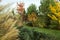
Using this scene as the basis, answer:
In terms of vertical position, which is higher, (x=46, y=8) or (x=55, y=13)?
(x=46, y=8)

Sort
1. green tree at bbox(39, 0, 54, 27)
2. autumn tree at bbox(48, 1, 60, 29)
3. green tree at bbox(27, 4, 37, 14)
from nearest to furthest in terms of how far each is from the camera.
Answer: autumn tree at bbox(48, 1, 60, 29), green tree at bbox(39, 0, 54, 27), green tree at bbox(27, 4, 37, 14)

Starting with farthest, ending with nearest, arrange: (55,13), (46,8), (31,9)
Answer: (31,9)
(46,8)
(55,13)

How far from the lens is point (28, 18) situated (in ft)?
27.2

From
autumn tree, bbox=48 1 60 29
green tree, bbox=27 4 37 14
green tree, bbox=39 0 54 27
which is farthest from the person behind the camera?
green tree, bbox=27 4 37 14

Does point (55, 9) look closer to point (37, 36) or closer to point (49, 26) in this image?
point (49, 26)

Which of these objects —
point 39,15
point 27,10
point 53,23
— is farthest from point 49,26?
point 27,10

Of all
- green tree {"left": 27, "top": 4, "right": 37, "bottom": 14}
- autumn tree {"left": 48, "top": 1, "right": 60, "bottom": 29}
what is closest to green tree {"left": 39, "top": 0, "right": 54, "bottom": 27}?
autumn tree {"left": 48, "top": 1, "right": 60, "bottom": 29}

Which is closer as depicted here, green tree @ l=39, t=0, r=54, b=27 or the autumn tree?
the autumn tree

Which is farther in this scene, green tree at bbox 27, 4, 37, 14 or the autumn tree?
green tree at bbox 27, 4, 37, 14

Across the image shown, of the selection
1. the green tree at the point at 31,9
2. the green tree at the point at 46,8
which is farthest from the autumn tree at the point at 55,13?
the green tree at the point at 31,9

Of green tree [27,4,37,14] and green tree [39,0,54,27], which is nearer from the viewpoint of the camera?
green tree [39,0,54,27]

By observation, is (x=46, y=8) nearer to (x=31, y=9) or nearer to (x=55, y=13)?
(x=55, y=13)

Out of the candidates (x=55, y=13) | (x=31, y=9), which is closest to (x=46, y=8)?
(x=55, y=13)

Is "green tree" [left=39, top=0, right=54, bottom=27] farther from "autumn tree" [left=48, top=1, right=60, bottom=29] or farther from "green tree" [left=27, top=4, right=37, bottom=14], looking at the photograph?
"green tree" [left=27, top=4, right=37, bottom=14]
